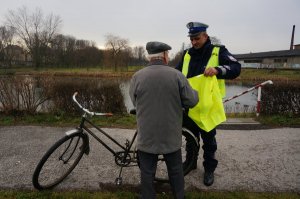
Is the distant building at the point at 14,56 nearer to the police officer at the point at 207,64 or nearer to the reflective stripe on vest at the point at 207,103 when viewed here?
the police officer at the point at 207,64

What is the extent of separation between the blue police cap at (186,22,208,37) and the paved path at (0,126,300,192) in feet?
7.04

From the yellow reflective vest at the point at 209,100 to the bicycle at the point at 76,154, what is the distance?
0.37 meters

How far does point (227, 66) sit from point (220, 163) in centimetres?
197

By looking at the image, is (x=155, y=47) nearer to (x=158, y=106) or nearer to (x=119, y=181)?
(x=158, y=106)

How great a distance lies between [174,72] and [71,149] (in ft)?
7.06

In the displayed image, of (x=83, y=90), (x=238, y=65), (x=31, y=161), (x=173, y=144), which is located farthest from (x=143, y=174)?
(x=83, y=90)

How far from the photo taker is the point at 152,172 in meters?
2.94

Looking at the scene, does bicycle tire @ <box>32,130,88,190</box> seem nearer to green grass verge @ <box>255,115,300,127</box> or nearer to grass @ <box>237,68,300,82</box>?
green grass verge @ <box>255,115,300,127</box>

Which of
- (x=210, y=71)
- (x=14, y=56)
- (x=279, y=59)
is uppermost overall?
(x=14, y=56)

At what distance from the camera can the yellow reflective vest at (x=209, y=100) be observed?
341 centimetres

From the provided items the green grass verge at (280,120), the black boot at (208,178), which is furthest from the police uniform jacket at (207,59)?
the green grass verge at (280,120)

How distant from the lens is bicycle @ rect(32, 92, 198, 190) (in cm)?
360

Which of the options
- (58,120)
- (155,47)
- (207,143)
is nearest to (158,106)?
(155,47)

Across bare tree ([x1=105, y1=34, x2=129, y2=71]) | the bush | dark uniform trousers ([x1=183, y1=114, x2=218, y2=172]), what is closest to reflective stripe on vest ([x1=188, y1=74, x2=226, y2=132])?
dark uniform trousers ([x1=183, y1=114, x2=218, y2=172])
